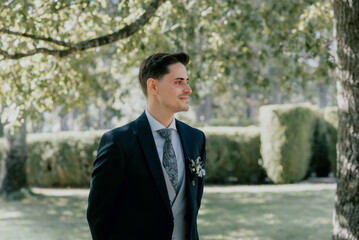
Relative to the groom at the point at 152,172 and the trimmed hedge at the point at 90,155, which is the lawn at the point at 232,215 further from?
the groom at the point at 152,172

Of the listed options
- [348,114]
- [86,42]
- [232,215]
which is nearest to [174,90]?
[86,42]

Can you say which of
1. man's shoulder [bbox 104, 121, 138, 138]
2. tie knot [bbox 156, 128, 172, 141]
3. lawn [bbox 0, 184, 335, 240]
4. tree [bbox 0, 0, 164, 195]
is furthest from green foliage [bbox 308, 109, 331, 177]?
man's shoulder [bbox 104, 121, 138, 138]

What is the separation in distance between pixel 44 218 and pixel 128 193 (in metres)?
8.25

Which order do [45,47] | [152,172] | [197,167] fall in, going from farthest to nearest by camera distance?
[45,47]
[197,167]
[152,172]

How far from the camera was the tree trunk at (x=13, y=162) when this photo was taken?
12.9 meters

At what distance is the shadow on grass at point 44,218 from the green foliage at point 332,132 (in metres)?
8.27

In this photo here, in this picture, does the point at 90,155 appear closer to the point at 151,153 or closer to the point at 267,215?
the point at 267,215

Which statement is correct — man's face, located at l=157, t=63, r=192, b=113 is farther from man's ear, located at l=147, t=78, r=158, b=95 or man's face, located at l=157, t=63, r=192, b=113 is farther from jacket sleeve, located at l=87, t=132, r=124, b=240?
jacket sleeve, located at l=87, t=132, r=124, b=240

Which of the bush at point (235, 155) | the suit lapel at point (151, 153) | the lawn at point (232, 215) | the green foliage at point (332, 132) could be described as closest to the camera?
the suit lapel at point (151, 153)

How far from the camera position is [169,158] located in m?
2.74

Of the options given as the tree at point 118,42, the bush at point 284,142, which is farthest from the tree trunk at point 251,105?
the tree at point 118,42

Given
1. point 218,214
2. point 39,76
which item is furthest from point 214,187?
point 39,76

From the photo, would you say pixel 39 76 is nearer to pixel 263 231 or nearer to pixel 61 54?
pixel 61 54

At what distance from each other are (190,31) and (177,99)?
604 cm
